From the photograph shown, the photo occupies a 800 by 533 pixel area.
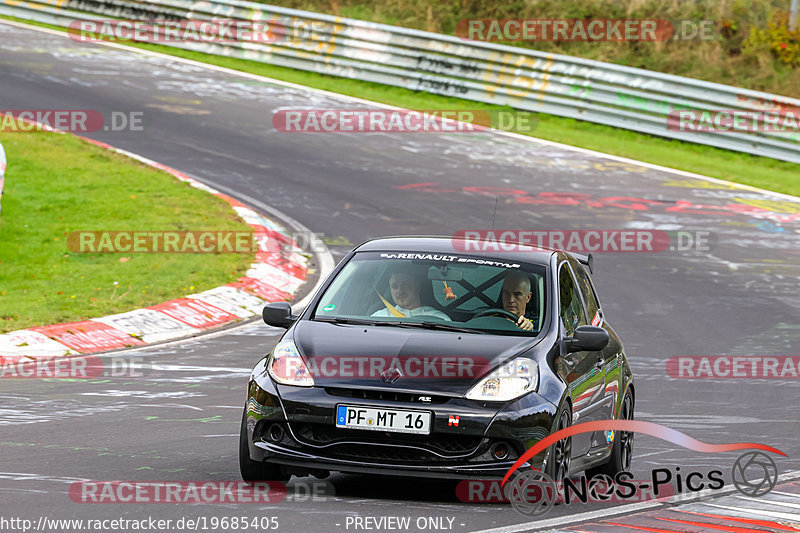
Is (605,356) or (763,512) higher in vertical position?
(605,356)

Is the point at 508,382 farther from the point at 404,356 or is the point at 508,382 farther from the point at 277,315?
the point at 277,315

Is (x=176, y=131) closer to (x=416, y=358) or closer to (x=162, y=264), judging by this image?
(x=162, y=264)

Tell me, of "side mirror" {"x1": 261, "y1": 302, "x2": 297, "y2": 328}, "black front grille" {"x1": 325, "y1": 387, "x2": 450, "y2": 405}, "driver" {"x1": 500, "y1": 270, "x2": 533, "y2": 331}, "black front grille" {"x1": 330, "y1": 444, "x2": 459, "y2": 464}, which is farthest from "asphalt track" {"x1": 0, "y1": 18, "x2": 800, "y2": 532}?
"driver" {"x1": 500, "y1": 270, "x2": 533, "y2": 331}

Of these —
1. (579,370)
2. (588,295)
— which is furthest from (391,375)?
(588,295)

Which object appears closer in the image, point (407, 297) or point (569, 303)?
point (407, 297)

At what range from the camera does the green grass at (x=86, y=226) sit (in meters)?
13.5

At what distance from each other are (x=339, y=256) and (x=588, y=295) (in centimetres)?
813

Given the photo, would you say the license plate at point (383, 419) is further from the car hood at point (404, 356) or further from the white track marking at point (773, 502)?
the white track marking at point (773, 502)

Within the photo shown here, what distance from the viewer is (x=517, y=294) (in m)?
7.80

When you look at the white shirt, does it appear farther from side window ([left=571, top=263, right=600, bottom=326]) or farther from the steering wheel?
side window ([left=571, top=263, right=600, bottom=326])

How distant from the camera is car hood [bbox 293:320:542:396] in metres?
6.69

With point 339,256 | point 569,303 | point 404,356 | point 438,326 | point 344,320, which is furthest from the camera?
point 339,256

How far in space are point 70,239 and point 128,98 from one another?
8.98 meters

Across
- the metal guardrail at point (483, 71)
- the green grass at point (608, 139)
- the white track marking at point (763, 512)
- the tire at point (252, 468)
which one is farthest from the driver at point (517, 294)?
the metal guardrail at point (483, 71)
